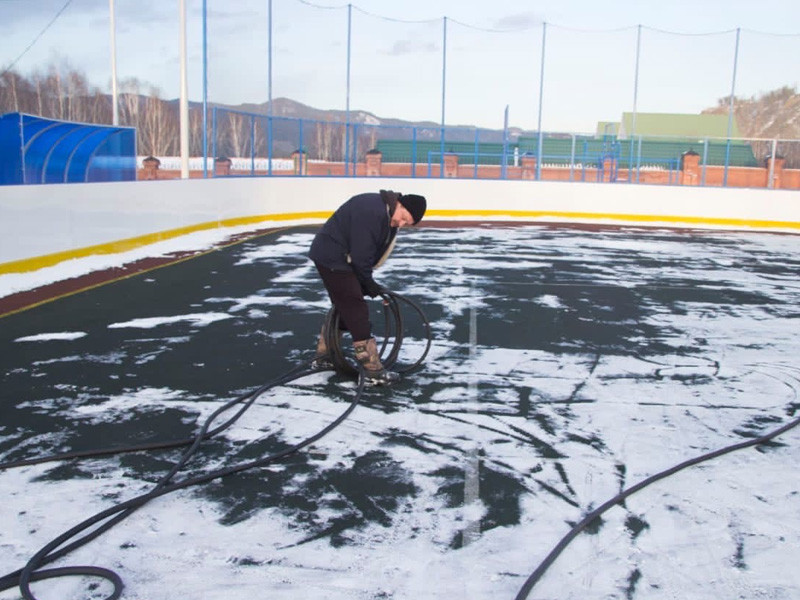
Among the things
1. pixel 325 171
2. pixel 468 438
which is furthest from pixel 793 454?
pixel 325 171

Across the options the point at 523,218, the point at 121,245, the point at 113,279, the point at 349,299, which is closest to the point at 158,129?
the point at 523,218

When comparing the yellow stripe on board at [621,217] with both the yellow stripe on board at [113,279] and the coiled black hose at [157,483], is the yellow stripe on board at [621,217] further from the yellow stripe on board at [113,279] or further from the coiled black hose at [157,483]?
the coiled black hose at [157,483]

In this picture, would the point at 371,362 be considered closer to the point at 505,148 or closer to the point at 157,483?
the point at 157,483

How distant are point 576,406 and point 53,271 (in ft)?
27.5

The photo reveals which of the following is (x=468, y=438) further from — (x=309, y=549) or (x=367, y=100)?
(x=367, y=100)

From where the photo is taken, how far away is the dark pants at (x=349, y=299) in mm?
5953

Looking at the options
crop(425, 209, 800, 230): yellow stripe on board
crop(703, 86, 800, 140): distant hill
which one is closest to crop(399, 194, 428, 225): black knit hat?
crop(425, 209, 800, 230): yellow stripe on board

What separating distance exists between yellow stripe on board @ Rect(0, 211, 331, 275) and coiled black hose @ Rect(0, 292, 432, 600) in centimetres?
611

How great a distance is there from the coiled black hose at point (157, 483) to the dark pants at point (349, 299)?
0.21m

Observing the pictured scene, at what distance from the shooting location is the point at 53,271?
11.4 metres

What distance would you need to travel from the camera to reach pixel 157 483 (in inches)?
168

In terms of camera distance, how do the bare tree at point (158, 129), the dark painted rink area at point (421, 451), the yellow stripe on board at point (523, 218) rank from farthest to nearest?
the bare tree at point (158, 129)
the yellow stripe on board at point (523, 218)
the dark painted rink area at point (421, 451)

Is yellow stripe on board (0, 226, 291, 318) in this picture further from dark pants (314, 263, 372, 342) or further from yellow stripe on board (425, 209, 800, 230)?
yellow stripe on board (425, 209, 800, 230)

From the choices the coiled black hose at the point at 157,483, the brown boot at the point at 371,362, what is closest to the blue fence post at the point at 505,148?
the coiled black hose at the point at 157,483
